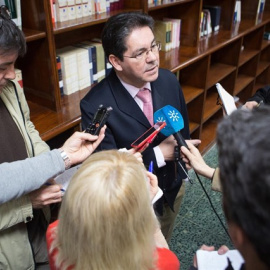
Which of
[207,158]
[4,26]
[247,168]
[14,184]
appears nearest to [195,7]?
[207,158]

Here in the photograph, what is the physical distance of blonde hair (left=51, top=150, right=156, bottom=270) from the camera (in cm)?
74

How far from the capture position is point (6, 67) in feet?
3.67

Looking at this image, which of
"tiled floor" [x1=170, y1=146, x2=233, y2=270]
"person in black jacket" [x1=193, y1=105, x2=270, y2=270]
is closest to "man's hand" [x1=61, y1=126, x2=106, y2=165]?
"person in black jacket" [x1=193, y1=105, x2=270, y2=270]

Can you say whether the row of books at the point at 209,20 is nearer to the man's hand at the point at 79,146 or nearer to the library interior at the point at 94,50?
the library interior at the point at 94,50

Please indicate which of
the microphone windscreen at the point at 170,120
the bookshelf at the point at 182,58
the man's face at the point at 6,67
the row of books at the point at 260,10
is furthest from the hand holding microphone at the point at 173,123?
the row of books at the point at 260,10

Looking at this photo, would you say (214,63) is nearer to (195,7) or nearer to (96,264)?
(195,7)

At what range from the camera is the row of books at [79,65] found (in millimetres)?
1934

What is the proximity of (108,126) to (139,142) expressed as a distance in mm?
164

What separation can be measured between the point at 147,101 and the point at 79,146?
478 millimetres

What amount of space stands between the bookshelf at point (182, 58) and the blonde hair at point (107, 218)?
887 mm

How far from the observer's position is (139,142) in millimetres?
1441

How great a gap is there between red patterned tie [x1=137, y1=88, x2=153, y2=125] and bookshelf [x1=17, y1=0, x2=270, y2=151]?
424 millimetres

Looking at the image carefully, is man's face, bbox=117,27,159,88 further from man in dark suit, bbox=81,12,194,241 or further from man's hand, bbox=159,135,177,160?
man's hand, bbox=159,135,177,160

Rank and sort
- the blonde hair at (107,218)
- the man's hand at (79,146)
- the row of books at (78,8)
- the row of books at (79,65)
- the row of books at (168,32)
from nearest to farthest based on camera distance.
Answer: the blonde hair at (107,218)
the man's hand at (79,146)
the row of books at (78,8)
the row of books at (79,65)
the row of books at (168,32)
